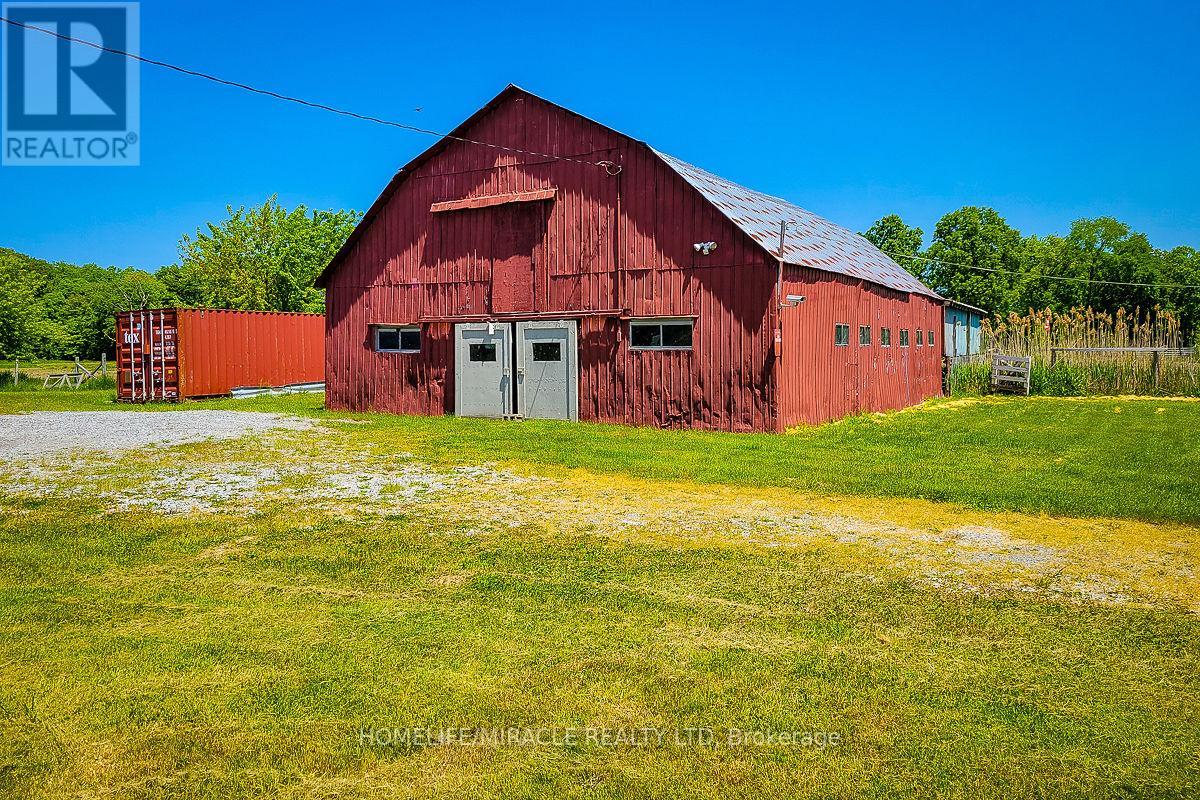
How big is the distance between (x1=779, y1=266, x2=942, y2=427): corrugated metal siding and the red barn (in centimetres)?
8

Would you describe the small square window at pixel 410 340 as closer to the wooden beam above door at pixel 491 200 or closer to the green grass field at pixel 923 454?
the green grass field at pixel 923 454

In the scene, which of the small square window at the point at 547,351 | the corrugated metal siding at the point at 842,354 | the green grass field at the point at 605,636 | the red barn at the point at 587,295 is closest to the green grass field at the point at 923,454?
the green grass field at the point at 605,636

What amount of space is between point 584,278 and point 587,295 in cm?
40

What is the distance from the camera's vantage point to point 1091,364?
1120 inches

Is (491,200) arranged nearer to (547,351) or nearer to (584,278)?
(584,278)

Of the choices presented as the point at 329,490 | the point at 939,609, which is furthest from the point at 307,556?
the point at 939,609

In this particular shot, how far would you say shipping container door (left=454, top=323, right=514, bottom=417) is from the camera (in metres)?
19.3

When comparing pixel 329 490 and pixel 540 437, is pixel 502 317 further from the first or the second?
pixel 329 490

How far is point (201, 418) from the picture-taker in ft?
64.0

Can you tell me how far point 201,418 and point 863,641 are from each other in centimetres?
1851

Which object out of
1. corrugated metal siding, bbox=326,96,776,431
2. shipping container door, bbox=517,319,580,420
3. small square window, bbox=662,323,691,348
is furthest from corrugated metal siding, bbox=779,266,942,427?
shipping container door, bbox=517,319,580,420

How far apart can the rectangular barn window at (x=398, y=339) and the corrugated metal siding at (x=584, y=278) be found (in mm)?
220
